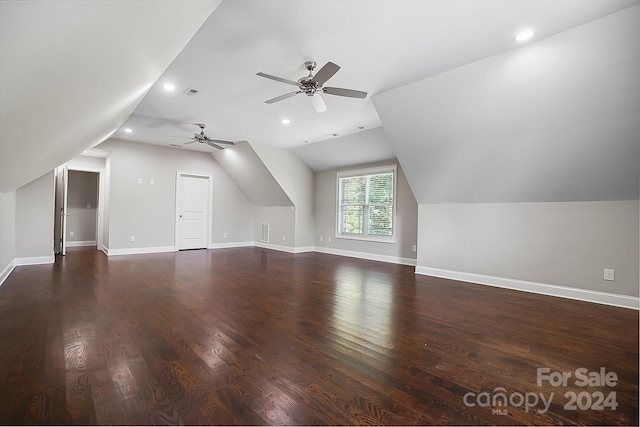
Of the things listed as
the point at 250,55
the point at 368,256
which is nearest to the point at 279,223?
the point at 368,256

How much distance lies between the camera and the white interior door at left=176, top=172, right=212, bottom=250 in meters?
7.73

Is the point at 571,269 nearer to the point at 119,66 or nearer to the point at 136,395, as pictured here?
the point at 136,395

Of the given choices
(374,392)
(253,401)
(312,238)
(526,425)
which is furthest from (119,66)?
(312,238)

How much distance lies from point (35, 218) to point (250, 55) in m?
5.59

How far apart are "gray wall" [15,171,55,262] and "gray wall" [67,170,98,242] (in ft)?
10.6

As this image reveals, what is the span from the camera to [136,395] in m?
1.67

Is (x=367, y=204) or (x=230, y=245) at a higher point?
(x=367, y=204)

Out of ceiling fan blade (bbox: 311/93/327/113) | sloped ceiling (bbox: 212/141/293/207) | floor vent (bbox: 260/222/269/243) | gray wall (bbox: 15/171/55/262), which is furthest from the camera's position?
floor vent (bbox: 260/222/269/243)

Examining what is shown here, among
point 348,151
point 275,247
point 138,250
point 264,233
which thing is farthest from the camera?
point 264,233

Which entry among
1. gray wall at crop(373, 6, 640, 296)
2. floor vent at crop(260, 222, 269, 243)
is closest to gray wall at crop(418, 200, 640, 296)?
gray wall at crop(373, 6, 640, 296)

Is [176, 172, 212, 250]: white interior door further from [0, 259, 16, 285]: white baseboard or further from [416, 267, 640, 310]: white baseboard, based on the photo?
[416, 267, 640, 310]: white baseboard

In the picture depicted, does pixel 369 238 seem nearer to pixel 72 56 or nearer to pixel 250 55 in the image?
pixel 250 55

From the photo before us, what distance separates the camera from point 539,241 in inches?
161

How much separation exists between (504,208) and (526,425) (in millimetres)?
3544
